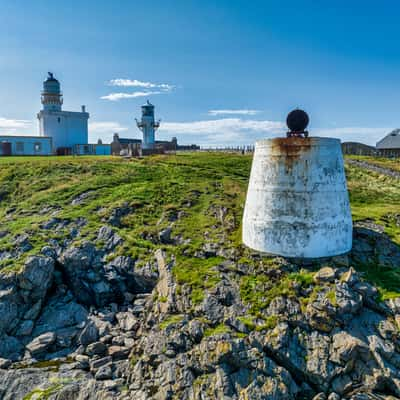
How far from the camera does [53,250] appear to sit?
21.1 meters

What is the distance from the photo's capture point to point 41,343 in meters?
16.2

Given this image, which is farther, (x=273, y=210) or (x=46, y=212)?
(x=46, y=212)

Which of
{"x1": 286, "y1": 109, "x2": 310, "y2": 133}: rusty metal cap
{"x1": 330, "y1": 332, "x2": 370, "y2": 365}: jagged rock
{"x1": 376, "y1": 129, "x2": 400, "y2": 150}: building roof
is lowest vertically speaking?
{"x1": 330, "y1": 332, "x2": 370, "y2": 365}: jagged rock

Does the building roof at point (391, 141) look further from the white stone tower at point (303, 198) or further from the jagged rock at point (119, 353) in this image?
the jagged rock at point (119, 353)

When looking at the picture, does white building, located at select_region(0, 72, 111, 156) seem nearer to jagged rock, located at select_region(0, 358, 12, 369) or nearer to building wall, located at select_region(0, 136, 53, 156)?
building wall, located at select_region(0, 136, 53, 156)

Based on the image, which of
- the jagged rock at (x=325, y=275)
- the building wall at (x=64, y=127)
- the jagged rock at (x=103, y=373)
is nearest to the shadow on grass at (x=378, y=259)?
the jagged rock at (x=325, y=275)

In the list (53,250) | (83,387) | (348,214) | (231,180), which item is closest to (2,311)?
(53,250)

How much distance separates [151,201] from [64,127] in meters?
36.6

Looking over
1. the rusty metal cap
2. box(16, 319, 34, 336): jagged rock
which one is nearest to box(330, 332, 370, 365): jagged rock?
the rusty metal cap

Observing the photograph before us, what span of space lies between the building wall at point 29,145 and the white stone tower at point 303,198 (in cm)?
4494

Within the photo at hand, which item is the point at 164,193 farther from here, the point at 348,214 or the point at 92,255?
the point at 348,214

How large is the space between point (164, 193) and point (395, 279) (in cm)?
1854

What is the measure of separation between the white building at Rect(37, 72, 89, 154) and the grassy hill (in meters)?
18.6

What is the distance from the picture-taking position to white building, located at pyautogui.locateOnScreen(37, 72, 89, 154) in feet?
182
